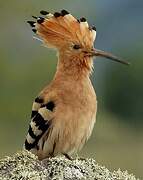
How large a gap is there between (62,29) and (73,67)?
0.21 meters

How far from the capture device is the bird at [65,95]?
14.1 ft

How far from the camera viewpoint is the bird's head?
4492mm

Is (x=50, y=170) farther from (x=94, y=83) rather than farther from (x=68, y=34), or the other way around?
(x=94, y=83)

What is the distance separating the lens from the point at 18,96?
18.0 metres

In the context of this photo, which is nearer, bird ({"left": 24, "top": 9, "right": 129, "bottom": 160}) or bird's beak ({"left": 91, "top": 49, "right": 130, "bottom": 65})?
bird ({"left": 24, "top": 9, "right": 129, "bottom": 160})

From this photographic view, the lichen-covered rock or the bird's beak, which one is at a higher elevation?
the bird's beak

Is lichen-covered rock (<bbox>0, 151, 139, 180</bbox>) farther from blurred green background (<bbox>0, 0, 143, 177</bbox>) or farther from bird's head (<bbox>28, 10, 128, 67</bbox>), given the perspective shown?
blurred green background (<bbox>0, 0, 143, 177</bbox>)

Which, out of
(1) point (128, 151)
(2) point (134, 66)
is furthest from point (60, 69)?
(2) point (134, 66)

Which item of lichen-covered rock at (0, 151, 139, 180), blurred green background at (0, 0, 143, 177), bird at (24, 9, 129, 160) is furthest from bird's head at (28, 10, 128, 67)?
blurred green background at (0, 0, 143, 177)

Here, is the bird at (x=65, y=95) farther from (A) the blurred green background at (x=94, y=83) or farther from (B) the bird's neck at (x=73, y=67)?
(A) the blurred green background at (x=94, y=83)

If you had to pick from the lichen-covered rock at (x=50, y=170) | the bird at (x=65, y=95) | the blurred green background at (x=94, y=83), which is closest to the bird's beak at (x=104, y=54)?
the bird at (x=65, y=95)

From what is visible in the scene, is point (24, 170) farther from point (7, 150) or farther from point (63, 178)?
point (7, 150)

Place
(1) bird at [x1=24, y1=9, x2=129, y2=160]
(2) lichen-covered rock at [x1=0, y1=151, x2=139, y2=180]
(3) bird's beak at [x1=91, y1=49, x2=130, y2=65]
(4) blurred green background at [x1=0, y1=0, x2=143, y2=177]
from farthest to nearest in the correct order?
(4) blurred green background at [x1=0, y1=0, x2=143, y2=177]
(3) bird's beak at [x1=91, y1=49, x2=130, y2=65]
(1) bird at [x1=24, y1=9, x2=129, y2=160]
(2) lichen-covered rock at [x1=0, y1=151, x2=139, y2=180]

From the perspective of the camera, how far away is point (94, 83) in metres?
22.3
